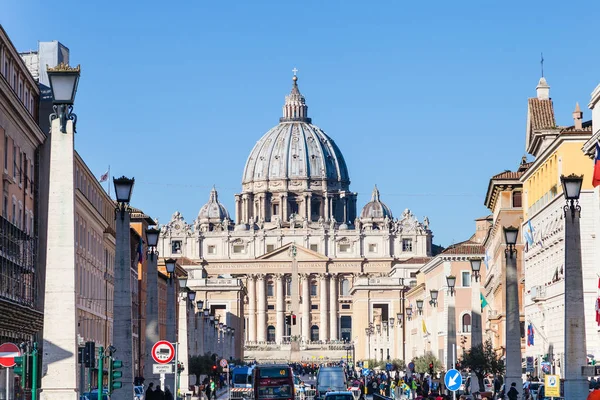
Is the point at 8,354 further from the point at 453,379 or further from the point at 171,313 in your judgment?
the point at 171,313

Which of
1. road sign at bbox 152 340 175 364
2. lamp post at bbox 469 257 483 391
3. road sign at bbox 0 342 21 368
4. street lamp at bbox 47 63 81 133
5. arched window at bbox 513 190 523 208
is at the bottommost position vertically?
road sign at bbox 0 342 21 368

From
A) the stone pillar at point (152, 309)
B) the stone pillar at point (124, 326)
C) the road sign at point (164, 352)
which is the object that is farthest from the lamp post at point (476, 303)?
the stone pillar at point (124, 326)

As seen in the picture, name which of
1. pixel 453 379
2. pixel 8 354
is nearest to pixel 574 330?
pixel 453 379

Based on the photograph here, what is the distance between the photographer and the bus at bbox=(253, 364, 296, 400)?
205ft

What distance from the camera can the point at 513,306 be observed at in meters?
36.8

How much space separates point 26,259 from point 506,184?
4760 centimetres

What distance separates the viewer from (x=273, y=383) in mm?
62656

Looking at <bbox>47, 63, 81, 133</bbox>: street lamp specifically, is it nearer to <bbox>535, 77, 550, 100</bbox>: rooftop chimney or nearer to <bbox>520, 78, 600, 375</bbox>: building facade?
<bbox>520, 78, 600, 375</bbox>: building facade

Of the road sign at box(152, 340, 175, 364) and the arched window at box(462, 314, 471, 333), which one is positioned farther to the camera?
the arched window at box(462, 314, 471, 333)

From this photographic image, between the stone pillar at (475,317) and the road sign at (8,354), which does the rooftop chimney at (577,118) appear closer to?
the stone pillar at (475,317)

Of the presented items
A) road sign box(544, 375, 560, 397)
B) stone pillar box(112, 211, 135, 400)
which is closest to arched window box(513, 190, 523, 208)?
road sign box(544, 375, 560, 397)

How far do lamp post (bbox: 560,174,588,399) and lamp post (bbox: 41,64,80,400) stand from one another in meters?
11.1

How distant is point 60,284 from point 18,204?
2593cm

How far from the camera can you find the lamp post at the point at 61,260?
1962cm
